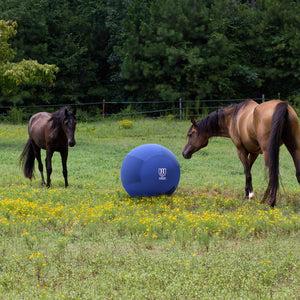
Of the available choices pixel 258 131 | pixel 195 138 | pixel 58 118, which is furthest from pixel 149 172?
pixel 58 118

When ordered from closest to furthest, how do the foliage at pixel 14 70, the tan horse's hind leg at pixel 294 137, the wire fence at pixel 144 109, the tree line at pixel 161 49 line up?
the tan horse's hind leg at pixel 294 137, the foliage at pixel 14 70, the wire fence at pixel 144 109, the tree line at pixel 161 49

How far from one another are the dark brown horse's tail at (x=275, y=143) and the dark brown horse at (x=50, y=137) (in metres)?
4.50

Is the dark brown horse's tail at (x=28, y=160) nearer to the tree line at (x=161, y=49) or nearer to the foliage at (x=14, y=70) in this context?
the foliage at (x=14, y=70)

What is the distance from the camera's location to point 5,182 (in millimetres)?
12102

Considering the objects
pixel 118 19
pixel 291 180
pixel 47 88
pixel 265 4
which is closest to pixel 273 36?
pixel 265 4

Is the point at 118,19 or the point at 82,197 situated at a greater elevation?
the point at 118,19

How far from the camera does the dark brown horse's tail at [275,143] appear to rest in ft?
27.0

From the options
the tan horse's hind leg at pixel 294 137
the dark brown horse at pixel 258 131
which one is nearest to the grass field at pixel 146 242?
the dark brown horse at pixel 258 131

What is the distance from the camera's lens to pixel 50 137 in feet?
36.2

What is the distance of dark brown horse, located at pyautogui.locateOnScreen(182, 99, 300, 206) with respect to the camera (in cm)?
835

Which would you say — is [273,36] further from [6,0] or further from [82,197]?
[82,197]

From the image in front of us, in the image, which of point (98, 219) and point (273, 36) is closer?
point (98, 219)

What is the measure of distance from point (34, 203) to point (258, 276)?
5.38 meters

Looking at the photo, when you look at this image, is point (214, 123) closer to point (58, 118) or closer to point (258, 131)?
point (258, 131)
